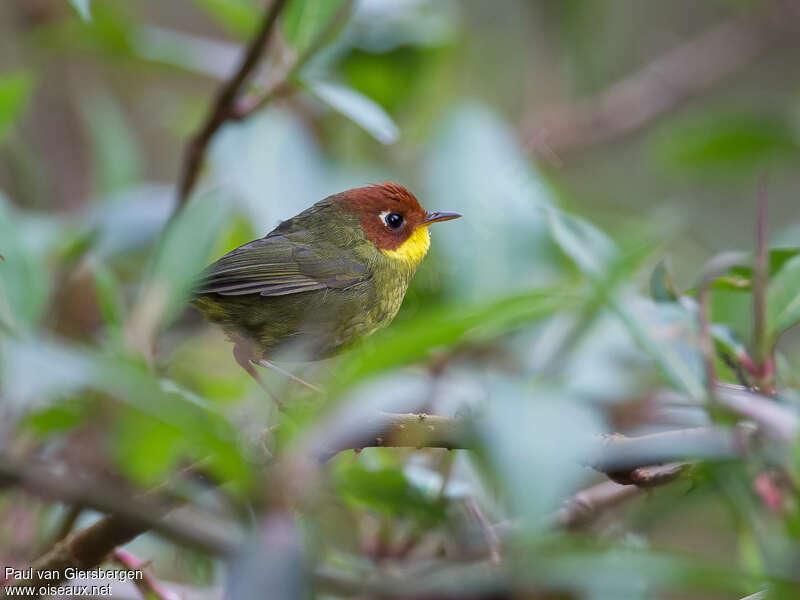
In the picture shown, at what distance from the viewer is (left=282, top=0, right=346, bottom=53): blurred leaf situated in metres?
2.41

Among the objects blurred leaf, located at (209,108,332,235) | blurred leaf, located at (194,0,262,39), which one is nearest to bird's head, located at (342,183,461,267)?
blurred leaf, located at (209,108,332,235)

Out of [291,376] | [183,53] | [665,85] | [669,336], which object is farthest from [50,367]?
[665,85]

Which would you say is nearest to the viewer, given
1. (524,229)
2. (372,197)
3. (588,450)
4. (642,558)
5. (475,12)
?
(642,558)

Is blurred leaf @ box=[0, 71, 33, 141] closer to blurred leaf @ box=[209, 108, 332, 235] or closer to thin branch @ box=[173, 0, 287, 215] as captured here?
thin branch @ box=[173, 0, 287, 215]

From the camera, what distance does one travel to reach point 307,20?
2428 mm

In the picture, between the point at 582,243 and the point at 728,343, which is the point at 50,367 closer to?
the point at 582,243

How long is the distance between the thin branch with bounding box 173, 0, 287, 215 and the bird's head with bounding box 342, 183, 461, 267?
408 mm

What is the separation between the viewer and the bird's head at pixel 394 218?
2453 mm

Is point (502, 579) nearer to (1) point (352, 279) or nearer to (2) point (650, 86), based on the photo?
(1) point (352, 279)

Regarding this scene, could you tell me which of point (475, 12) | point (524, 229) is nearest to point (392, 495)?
point (524, 229)

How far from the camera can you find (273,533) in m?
1.37

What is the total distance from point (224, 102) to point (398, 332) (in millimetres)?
1217

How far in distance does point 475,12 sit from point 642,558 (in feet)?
20.7

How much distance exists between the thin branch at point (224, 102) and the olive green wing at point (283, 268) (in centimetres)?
31
